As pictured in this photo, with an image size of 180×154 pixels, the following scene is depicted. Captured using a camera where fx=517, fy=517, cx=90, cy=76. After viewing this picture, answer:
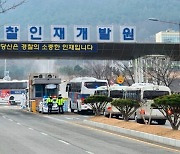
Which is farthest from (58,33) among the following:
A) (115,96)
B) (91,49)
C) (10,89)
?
(10,89)

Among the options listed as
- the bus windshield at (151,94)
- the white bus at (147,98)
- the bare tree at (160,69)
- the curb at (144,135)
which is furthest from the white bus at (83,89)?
the bare tree at (160,69)

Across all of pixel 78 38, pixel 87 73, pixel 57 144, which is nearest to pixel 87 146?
pixel 57 144

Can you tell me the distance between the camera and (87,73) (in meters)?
104

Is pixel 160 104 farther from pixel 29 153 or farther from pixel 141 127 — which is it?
pixel 29 153

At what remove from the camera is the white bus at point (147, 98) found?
29.9 m

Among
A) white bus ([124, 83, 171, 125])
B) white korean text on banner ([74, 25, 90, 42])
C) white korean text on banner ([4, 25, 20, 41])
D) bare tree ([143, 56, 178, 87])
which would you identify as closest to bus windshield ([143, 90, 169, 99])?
white bus ([124, 83, 171, 125])

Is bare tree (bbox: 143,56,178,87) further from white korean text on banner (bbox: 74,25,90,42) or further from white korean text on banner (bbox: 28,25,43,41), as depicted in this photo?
white korean text on banner (bbox: 28,25,43,41)

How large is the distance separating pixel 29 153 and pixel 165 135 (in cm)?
656

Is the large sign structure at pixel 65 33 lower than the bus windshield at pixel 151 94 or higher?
higher

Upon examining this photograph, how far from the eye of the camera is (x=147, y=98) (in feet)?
103

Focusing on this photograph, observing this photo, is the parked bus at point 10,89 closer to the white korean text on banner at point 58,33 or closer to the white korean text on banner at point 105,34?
the white korean text on banner at point 58,33

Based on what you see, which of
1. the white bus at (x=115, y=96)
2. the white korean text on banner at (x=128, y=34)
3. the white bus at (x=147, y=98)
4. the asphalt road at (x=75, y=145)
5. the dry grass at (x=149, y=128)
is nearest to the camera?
the asphalt road at (x=75, y=145)

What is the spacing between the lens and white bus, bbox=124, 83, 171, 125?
29.9 m

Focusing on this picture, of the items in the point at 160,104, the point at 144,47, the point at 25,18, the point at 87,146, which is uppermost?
the point at 25,18
